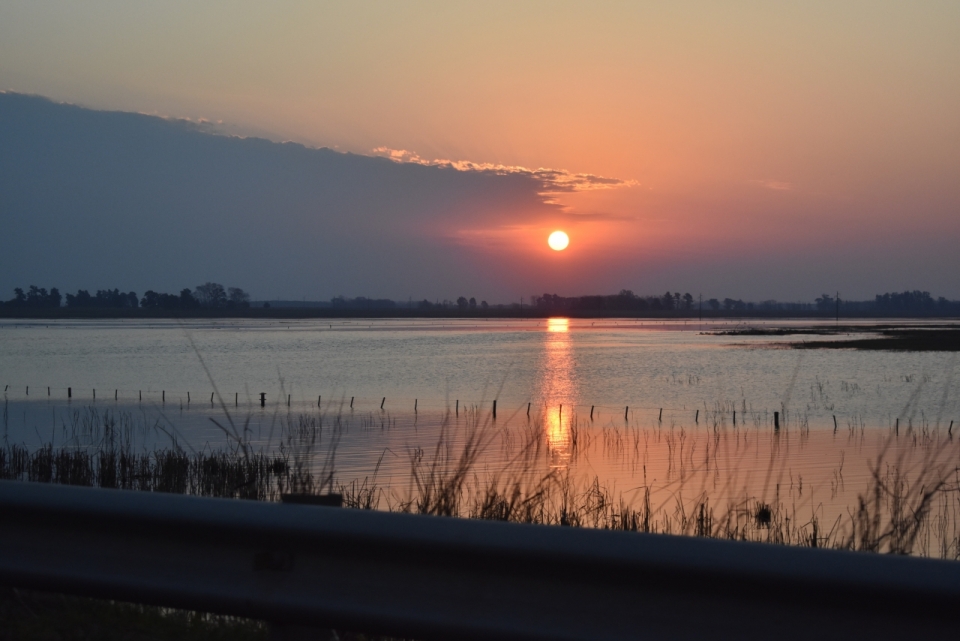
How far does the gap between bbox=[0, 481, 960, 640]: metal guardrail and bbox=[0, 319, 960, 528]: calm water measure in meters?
2.44

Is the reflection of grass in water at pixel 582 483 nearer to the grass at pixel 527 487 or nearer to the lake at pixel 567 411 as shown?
the grass at pixel 527 487

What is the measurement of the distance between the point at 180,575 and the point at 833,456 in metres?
21.2

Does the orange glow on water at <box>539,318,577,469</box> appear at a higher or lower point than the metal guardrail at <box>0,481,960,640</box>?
lower

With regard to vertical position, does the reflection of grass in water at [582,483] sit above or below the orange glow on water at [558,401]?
above

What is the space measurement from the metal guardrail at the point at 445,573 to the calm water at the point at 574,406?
2.44 meters

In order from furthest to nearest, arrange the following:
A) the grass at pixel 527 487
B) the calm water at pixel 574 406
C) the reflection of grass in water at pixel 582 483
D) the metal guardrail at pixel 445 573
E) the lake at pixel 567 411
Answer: the calm water at pixel 574 406 < the lake at pixel 567 411 < the reflection of grass in water at pixel 582 483 < the grass at pixel 527 487 < the metal guardrail at pixel 445 573

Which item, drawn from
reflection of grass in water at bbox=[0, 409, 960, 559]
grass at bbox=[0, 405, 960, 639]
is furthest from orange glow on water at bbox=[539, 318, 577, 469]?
Answer: reflection of grass in water at bbox=[0, 409, 960, 559]

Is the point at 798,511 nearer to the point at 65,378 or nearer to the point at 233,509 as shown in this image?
the point at 233,509

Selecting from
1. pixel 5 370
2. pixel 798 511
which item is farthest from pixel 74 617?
pixel 5 370

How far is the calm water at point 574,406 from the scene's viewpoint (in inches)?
763

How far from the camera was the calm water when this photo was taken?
1939cm

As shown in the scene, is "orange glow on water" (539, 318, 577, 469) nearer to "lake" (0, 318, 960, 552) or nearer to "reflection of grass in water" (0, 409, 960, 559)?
"lake" (0, 318, 960, 552)

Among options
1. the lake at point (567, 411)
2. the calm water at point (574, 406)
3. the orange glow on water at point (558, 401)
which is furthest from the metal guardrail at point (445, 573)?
the orange glow on water at point (558, 401)

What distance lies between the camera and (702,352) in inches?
2820
